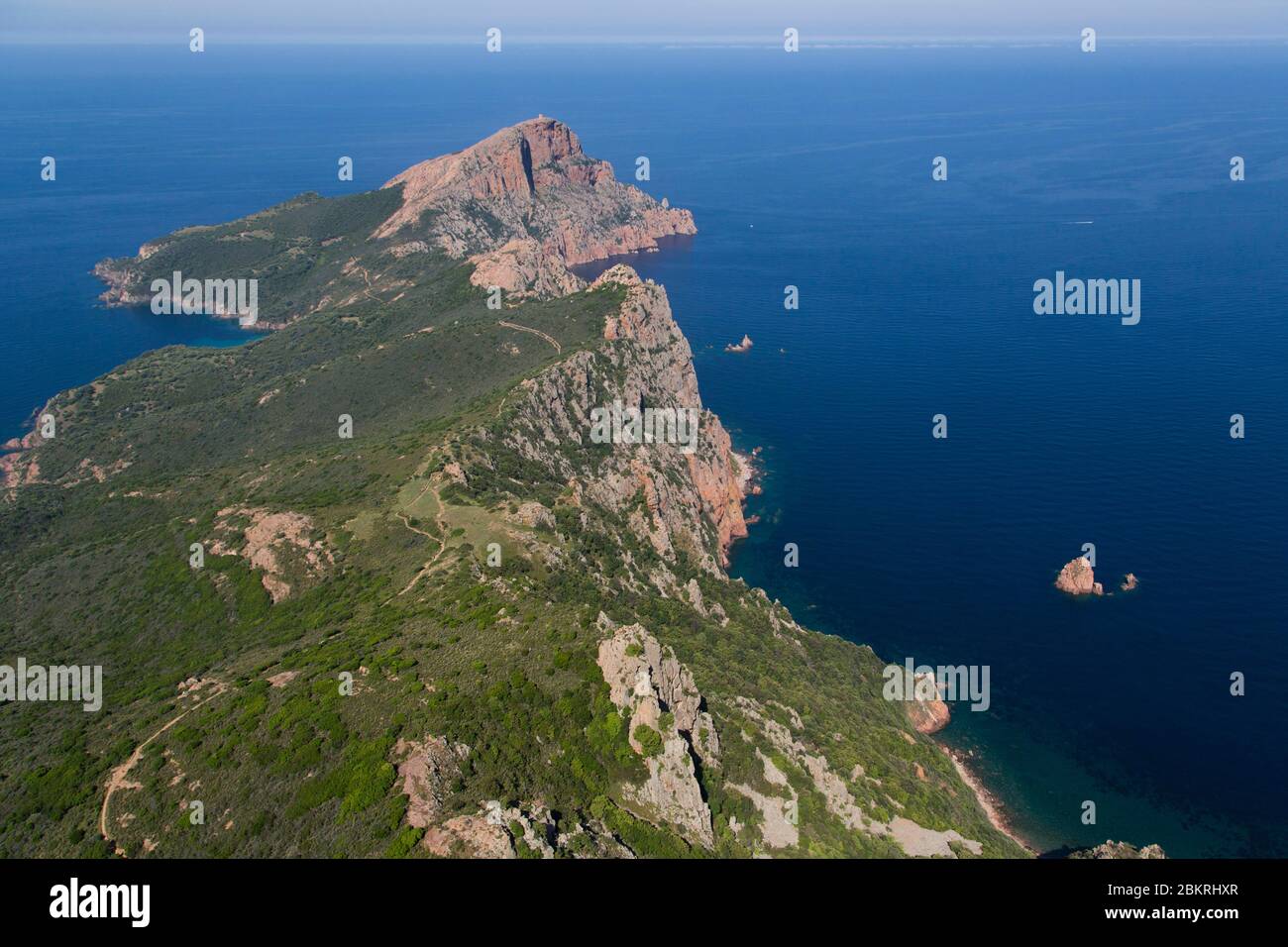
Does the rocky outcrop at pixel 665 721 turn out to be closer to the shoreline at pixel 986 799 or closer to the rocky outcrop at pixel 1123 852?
the rocky outcrop at pixel 1123 852

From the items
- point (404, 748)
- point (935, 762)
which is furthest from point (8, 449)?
point (935, 762)

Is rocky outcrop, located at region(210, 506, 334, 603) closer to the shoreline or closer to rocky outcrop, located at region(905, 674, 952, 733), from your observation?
rocky outcrop, located at region(905, 674, 952, 733)

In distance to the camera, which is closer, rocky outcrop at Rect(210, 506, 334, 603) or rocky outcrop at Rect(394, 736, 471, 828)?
rocky outcrop at Rect(394, 736, 471, 828)

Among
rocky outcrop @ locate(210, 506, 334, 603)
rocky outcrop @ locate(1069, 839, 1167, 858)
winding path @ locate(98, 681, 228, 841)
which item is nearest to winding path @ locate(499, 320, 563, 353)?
rocky outcrop @ locate(210, 506, 334, 603)

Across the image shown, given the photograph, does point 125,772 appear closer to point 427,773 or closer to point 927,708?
point 427,773

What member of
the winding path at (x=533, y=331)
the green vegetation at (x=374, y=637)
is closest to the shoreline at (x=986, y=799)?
the green vegetation at (x=374, y=637)

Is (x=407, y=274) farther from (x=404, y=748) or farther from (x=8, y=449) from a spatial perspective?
(x=404, y=748)
